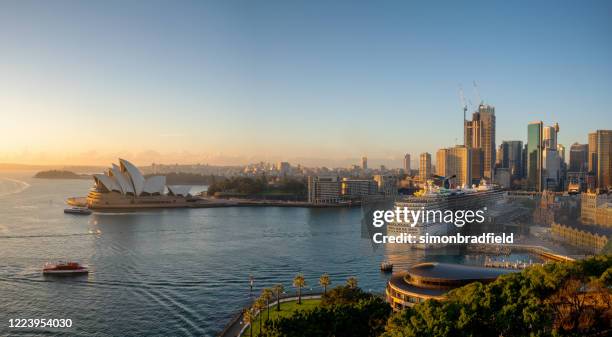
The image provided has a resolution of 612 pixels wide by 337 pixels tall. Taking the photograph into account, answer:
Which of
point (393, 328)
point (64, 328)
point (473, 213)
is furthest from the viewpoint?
point (473, 213)

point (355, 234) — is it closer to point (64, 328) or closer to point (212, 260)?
point (212, 260)

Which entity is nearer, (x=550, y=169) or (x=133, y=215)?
(x=133, y=215)

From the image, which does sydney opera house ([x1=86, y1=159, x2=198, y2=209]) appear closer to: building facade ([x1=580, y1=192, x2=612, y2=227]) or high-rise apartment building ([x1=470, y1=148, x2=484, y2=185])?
building facade ([x1=580, y1=192, x2=612, y2=227])

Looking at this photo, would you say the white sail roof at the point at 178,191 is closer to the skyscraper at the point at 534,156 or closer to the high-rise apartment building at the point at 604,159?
the skyscraper at the point at 534,156

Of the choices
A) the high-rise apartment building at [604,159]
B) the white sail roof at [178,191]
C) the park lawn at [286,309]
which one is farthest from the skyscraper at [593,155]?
the park lawn at [286,309]

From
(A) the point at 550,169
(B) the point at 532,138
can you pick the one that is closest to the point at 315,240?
(A) the point at 550,169

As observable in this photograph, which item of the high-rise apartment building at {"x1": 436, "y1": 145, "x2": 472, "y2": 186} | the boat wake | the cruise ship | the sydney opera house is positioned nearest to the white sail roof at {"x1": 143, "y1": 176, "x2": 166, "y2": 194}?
the sydney opera house
